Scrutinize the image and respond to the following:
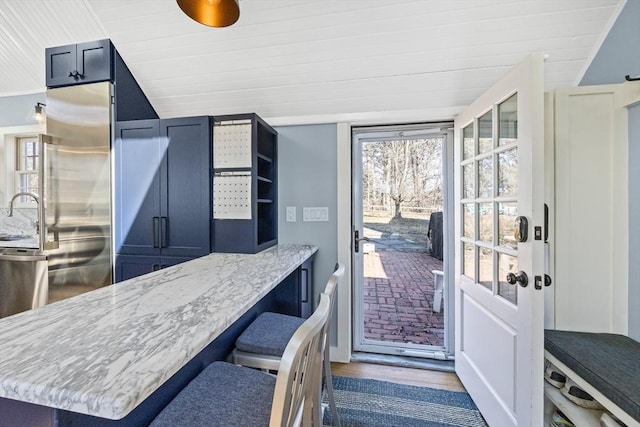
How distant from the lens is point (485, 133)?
1.71 m

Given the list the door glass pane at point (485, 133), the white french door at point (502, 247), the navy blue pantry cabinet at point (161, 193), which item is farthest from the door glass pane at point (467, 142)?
the navy blue pantry cabinet at point (161, 193)

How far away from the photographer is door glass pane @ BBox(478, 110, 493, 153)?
1657mm

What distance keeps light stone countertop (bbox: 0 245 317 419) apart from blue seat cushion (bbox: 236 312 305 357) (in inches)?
10.1

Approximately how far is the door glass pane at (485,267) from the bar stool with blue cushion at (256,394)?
1.15 m

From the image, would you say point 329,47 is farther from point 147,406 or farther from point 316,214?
point 147,406

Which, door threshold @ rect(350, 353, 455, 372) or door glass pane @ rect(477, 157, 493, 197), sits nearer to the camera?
door glass pane @ rect(477, 157, 493, 197)

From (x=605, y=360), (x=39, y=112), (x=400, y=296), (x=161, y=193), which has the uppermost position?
(x=39, y=112)

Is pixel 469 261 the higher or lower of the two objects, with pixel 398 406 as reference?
higher

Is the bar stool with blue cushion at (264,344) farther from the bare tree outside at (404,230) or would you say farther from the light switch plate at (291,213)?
the bare tree outside at (404,230)

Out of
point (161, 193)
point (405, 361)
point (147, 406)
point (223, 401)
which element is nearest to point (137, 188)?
point (161, 193)

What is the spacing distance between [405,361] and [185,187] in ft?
6.93

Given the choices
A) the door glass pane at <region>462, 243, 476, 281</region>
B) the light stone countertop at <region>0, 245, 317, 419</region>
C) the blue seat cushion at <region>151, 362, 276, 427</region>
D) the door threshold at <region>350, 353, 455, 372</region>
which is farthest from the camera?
the door threshold at <region>350, 353, 455, 372</region>

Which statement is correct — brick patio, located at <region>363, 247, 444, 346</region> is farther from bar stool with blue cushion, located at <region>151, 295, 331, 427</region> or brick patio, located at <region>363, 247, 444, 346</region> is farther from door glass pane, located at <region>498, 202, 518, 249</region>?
bar stool with blue cushion, located at <region>151, 295, 331, 427</region>

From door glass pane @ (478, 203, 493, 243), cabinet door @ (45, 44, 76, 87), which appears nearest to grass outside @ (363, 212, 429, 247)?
door glass pane @ (478, 203, 493, 243)
